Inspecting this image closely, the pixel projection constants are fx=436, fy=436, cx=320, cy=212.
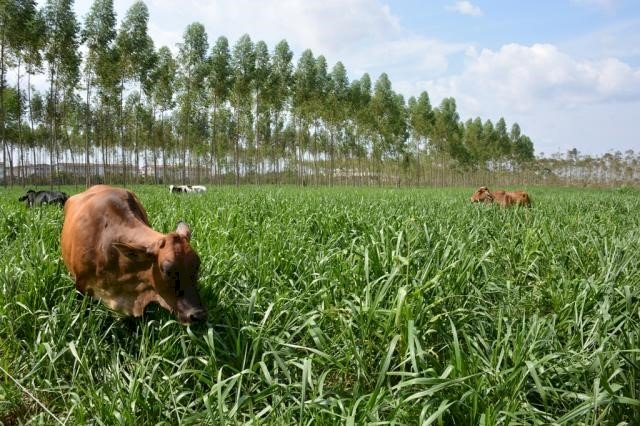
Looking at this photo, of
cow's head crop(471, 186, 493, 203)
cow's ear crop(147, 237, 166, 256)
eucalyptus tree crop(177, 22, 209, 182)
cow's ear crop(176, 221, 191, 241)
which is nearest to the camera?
cow's ear crop(147, 237, 166, 256)

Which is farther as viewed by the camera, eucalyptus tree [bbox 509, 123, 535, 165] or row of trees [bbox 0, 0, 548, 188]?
eucalyptus tree [bbox 509, 123, 535, 165]

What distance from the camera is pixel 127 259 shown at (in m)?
3.04

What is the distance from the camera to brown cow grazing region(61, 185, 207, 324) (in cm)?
282

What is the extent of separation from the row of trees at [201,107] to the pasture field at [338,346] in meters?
28.6

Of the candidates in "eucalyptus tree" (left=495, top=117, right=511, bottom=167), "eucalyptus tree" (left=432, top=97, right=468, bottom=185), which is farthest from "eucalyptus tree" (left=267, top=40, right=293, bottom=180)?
"eucalyptus tree" (left=495, top=117, right=511, bottom=167)

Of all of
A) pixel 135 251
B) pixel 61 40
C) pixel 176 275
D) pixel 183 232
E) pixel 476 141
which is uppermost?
pixel 61 40

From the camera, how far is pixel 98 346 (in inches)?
111

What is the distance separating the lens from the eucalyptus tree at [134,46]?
103 feet

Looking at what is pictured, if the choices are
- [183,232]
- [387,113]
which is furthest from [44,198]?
[387,113]

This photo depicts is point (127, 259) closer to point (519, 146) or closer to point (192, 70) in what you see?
point (192, 70)

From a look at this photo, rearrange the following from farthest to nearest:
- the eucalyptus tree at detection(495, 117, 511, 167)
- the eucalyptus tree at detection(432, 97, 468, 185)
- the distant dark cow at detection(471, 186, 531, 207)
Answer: the eucalyptus tree at detection(495, 117, 511, 167), the eucalyptus tree at detection(432, 97, 468, 185), the distant dark cow at detection(471, 186, 531, 207)

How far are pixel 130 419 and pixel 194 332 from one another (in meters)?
0.86

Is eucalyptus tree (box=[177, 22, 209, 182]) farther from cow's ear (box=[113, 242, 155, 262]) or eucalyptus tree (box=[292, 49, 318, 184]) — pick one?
cow's ear (box=[113, 242, 155, 262])

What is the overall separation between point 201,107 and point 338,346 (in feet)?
139
